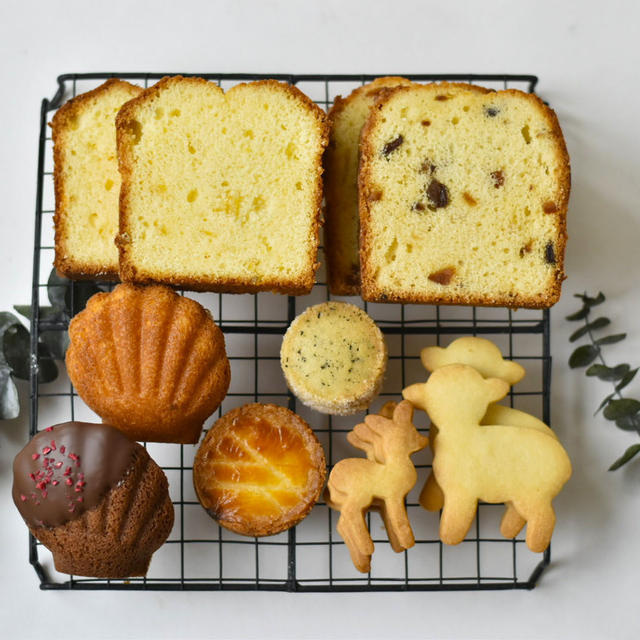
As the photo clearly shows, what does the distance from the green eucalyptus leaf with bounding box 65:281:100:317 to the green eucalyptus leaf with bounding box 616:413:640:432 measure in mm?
1488

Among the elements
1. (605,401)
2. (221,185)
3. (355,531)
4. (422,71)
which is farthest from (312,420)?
(422,71)

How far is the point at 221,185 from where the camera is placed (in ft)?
5.63

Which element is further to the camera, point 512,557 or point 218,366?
point 512,557

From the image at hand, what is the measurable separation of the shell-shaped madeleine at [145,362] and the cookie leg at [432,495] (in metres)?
0.59

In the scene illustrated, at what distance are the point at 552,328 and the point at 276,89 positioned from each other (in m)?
1.01

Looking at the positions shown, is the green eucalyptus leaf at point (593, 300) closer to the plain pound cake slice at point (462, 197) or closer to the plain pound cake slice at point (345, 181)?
the plain pound cake slice at point (462, 197)

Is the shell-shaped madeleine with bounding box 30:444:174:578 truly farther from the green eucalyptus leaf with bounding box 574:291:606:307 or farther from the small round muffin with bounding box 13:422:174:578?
the green eucalyptus leaf with bounding box 574:291:606:307

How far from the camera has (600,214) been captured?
1.99 m

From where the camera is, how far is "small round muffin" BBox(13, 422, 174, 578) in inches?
62.0

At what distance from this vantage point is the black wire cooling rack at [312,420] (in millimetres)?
1903

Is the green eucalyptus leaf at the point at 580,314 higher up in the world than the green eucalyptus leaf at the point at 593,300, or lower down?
lower down

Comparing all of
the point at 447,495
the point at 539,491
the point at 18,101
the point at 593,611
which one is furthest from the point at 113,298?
the point at 593,611

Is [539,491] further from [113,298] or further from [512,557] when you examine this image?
[113,298]

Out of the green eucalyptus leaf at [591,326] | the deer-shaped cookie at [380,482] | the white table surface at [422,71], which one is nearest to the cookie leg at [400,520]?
the deer-shaped cookie at [380,482]
